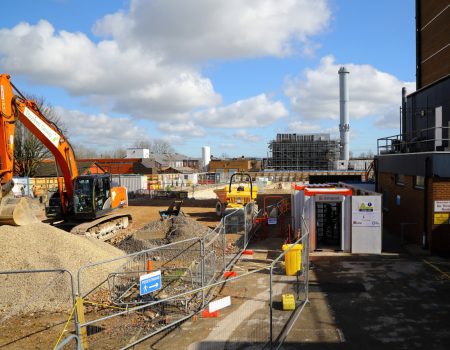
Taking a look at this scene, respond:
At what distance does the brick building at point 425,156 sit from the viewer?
53.1 ft

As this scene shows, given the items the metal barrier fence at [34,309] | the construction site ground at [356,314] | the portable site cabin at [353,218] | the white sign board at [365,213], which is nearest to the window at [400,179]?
the portable site cabin at [353,218]

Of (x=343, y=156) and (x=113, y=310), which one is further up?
(x=343, y=156)

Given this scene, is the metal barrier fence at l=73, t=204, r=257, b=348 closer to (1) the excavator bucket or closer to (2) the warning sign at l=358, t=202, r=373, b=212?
(1) the excavator bucket

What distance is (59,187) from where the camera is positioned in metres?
21.0

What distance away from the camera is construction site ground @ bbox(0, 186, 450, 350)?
28.5 feet

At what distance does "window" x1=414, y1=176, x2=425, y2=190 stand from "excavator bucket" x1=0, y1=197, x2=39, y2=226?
15743 millimetres

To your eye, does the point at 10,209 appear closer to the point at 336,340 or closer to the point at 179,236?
the point at 179,236

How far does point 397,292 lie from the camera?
1186 cm

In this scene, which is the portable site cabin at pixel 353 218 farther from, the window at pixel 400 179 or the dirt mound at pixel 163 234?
the dirt mound at pixel 163 234

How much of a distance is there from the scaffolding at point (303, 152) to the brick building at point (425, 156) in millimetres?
71830

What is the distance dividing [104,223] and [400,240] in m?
15.2

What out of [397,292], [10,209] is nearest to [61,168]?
[10,209]

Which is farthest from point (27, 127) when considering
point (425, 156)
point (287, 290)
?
point (425, 156)

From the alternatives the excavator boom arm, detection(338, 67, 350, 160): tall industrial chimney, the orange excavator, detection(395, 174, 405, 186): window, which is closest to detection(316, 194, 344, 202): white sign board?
detection(395, 174, 405, 186): window
